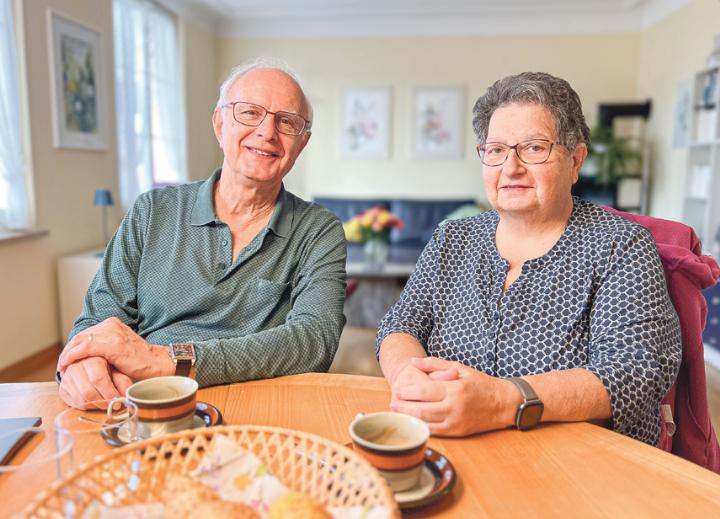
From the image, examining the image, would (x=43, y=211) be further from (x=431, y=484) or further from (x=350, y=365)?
(x=431, y=484)

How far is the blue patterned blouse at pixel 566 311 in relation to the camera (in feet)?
3.47

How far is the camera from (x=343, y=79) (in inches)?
246

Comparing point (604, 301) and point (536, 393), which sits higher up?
point (604, 301)

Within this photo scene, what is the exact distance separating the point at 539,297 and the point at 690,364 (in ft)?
1.11

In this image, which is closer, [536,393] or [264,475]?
[264,475]

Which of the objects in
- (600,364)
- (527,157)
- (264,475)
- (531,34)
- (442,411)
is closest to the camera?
(264,475)

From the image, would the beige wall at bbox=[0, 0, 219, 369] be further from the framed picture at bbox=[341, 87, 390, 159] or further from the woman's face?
the woman's face

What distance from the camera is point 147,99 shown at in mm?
4969

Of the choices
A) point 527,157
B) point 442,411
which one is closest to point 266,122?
point 527,157

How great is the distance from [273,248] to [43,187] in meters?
Answer: 2.79

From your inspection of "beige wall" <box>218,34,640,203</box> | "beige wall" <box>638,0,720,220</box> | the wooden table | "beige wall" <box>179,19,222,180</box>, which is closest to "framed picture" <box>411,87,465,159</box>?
"beige wall" <box>218,34,640,203</box>

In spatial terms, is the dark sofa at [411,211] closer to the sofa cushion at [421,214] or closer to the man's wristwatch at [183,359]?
the sofa cushion at [421,214]

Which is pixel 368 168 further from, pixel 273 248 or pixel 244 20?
pixel 273 248

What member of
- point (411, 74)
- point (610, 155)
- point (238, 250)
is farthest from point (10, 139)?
point (610, 155)
